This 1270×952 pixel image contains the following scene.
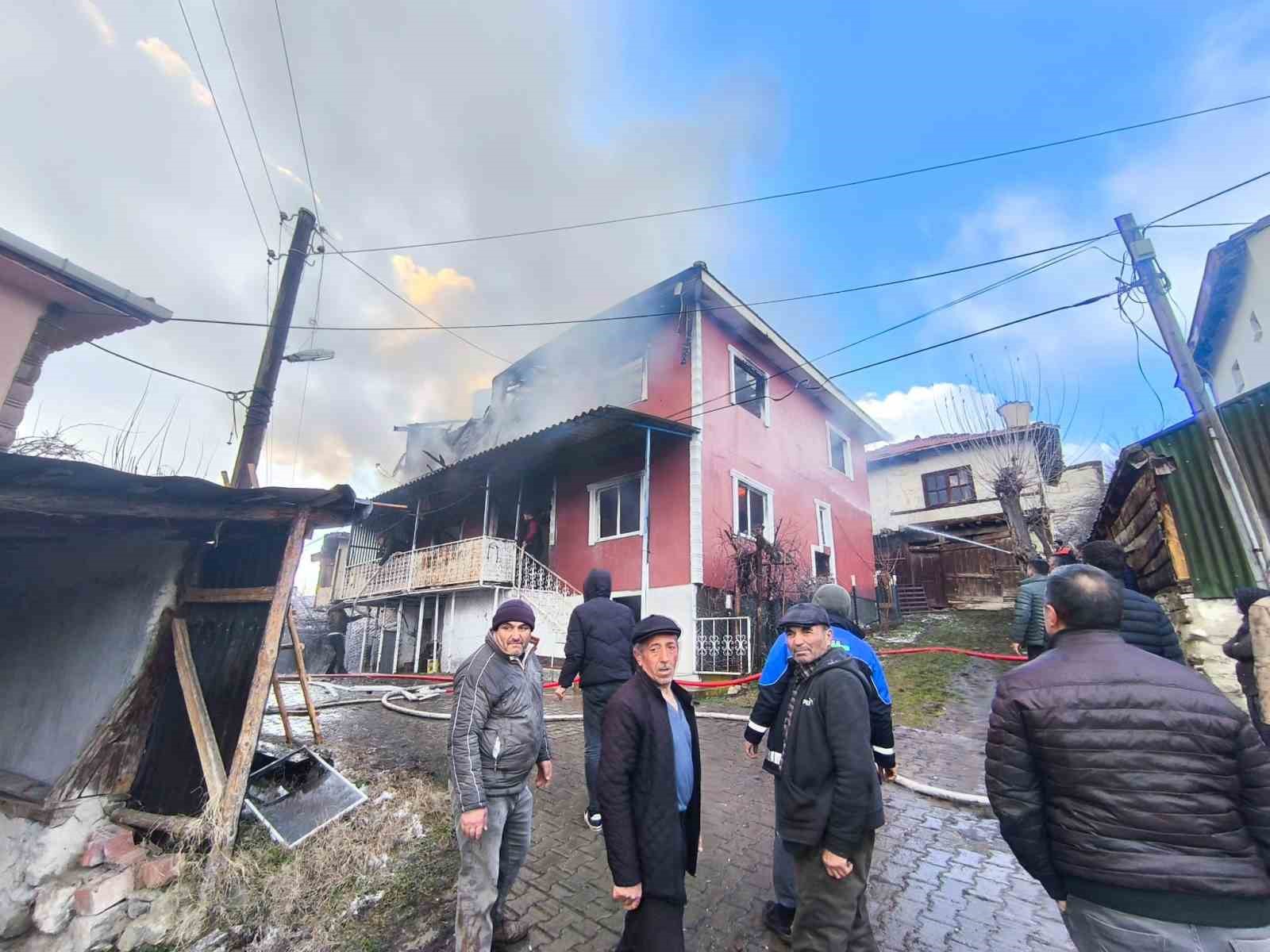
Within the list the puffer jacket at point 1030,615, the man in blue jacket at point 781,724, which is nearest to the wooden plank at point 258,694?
the man in blue jacket at point 781,724

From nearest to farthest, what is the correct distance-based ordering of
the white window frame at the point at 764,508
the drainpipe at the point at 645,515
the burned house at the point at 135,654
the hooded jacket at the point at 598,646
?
the burned house at the point at 135,654, the hooded jacket at the point at 598,646, the drainpipe at the point at 645,515, the white window frame at the point at 764,508

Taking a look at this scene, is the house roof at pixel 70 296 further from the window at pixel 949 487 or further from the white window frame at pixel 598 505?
the window at pixel 949 487

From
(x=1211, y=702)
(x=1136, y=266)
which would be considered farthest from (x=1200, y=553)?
(x=1211, y=702)

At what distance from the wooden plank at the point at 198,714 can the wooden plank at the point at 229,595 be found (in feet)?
0.74

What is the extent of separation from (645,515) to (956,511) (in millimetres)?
16820

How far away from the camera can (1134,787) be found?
1.65 m

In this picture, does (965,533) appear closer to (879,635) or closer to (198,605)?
(879,635)

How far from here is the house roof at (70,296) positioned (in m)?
4.88

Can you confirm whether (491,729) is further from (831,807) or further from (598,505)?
(598,505)

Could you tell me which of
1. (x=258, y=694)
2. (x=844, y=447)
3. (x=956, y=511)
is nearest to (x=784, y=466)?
(x=844, y=447)

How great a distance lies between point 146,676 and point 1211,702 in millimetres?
6673

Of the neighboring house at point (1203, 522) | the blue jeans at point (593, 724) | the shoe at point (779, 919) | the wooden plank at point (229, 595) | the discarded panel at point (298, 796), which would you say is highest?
the neighboring house at point (1203, 522)

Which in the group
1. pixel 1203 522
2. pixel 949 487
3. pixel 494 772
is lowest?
pixel 494 772

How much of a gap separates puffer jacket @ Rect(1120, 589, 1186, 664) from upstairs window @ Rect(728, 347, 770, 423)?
1084cm
